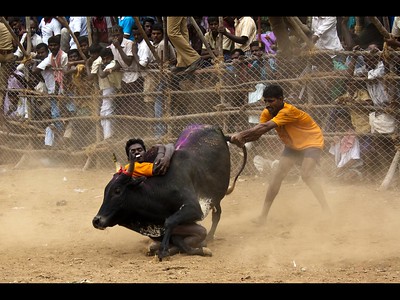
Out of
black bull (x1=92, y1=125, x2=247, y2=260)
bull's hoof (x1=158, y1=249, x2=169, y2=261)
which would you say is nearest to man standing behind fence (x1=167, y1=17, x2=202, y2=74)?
black bull (x1=92, y1=125, x2=247, y2=260)

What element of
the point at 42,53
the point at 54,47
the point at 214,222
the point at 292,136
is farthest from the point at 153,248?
the point at 42,53

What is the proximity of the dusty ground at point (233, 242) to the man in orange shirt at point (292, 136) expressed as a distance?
A: 481 mm

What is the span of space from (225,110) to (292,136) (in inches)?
115

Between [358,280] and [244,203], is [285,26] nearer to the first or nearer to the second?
[244,203]

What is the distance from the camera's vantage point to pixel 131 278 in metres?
6.21

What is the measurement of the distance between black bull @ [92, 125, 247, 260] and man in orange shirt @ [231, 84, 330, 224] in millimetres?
885

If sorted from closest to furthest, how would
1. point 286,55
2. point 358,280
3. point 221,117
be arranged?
point 358,280 < point 286,55 < point 221,117

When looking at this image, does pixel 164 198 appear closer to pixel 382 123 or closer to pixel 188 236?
pixel 188 236

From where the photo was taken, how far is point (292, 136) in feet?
28.0

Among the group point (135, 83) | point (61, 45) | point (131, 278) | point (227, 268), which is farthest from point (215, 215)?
point (61, 45)

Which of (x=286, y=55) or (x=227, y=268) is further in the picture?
(x=286, y=55)
